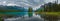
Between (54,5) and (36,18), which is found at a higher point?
(54,5)

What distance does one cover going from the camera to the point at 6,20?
672 cm

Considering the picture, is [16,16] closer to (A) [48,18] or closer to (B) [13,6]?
(B) [13,6]

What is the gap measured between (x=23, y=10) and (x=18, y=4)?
280mm

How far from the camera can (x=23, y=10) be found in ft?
22.3

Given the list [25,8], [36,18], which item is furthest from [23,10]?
[36,18]

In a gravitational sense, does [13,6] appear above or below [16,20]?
above

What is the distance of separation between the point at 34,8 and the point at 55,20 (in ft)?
2.85

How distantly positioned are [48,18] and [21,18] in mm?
965

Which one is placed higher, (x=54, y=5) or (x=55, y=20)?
(x=54, y=5)

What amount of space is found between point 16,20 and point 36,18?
0.71m

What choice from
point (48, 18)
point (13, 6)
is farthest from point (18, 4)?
point (48, 18)

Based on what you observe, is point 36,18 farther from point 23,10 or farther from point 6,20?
point 6,20

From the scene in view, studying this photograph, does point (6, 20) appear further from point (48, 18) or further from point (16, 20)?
point (48, 18)

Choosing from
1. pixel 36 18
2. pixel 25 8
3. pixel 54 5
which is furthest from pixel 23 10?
pixel 54 5
